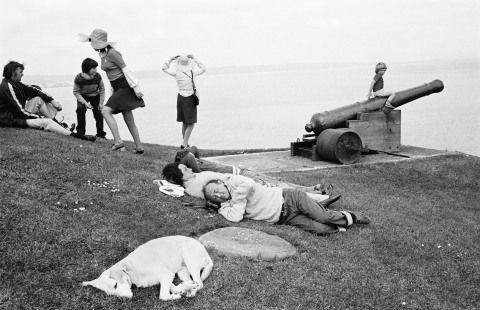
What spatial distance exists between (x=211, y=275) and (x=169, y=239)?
56 cm

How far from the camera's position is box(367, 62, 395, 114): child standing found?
13945mm

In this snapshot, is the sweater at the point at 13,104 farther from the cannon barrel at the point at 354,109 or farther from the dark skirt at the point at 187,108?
the cannon barrel at the point at 354,109

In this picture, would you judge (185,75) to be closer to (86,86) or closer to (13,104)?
(86,86)

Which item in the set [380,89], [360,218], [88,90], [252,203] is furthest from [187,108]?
[380,89]

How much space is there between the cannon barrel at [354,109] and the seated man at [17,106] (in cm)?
576

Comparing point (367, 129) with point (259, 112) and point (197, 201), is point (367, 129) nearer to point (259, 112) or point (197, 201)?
point (197, 201)

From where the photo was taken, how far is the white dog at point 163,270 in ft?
15.9

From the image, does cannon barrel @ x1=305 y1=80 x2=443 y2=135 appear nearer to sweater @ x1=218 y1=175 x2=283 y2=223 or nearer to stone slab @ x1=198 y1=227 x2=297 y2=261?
sweater @ x1=218 y1=175 x2=283 y2=223

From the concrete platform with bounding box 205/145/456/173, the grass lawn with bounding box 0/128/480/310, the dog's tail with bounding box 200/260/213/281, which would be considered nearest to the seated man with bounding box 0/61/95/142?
the grass lawn with bounding box 0/128/480/310

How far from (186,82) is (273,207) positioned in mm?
5379

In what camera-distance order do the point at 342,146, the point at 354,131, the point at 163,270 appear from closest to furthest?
the point at 163,270
the point at 342,146
the point at 354,131

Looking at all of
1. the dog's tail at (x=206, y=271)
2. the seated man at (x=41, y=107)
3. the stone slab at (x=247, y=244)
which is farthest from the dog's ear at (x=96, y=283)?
the seated man at (x=41, y=107)

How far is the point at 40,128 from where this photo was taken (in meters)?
10.4

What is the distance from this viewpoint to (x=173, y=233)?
6.39 m
